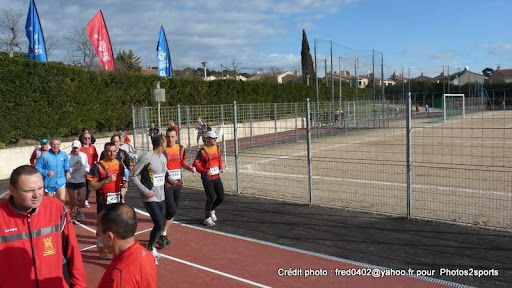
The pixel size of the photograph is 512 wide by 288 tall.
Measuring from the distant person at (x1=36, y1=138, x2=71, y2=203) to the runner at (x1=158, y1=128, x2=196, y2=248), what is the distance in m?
2.22

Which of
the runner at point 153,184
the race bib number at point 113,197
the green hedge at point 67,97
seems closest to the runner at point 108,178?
the race bib number at point 113,197

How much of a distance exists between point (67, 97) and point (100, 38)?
3.43 m

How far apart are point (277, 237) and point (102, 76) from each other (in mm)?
17762

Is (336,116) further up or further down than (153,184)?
further up

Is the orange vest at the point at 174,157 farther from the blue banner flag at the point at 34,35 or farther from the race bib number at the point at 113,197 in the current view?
the blue banner flag at the point at 34,35

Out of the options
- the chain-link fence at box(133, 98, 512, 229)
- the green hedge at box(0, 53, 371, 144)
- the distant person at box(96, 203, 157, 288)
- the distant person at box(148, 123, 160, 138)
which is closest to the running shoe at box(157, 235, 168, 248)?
the chain-link fence at box(133, 98, 512, 229)

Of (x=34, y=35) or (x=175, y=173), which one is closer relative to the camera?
(x=175, y=173)

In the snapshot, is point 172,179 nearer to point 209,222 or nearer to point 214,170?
point 214,170

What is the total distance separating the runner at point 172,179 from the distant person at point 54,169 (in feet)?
7.29

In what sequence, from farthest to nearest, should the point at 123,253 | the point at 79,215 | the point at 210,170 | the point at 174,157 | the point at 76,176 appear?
the point at 79,215 < the point at 76,176 < the point at 210,170 < the point at 174,157 < the point at 123,253

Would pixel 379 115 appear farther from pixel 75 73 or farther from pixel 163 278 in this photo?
pixel 163 278

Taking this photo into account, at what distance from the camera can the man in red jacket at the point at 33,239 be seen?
2.87 meters

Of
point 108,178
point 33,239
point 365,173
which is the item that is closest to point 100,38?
point 365,173

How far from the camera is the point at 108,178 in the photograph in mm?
6484
